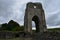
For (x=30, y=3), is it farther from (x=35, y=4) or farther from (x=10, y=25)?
(x=10, y=25)

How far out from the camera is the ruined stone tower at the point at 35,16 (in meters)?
18.5

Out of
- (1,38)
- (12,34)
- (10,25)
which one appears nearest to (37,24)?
(12,34)

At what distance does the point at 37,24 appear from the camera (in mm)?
19734

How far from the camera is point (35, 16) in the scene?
19516mm

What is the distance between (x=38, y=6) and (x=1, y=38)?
690 cm

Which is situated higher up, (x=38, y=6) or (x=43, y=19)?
(x=38, y=6)

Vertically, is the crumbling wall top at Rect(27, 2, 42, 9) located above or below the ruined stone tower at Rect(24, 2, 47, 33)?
above

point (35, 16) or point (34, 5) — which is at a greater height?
point (34, 5)

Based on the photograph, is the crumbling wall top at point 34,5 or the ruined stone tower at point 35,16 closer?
the ruined stone tower at point 35,16

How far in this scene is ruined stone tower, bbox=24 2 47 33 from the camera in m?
18.5

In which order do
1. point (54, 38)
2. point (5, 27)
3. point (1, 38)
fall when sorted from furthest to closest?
point (5, 27), point (1, 38), point (54, 38)

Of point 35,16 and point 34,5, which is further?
point 35,16

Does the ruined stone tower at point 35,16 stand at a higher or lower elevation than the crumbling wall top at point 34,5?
lower

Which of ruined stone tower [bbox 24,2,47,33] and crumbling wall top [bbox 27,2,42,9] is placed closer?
ruined stone tower [bbox 24,2,47,33]
